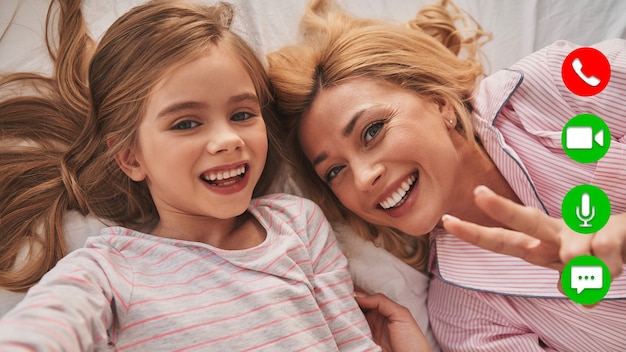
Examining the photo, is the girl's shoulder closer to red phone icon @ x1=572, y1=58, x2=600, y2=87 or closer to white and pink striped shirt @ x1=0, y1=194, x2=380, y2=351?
white and pink striped shirt @ x1=0, y1=194, x2=380, y2=351

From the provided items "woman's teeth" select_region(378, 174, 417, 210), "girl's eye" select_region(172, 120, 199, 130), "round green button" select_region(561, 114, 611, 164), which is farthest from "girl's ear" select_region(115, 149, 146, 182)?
"round green button" select_region(561, 114, 611, 164)

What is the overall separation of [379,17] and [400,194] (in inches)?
20.4

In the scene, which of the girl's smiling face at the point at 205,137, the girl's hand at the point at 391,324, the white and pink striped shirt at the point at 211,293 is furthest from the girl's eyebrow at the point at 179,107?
the girl's hand at the point at 391,324

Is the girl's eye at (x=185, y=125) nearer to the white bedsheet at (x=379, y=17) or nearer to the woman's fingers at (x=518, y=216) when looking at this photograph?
the white bedsheet at (x=379, y=17)

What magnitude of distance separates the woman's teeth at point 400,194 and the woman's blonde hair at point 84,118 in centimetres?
27

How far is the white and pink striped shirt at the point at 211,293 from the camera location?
791mm

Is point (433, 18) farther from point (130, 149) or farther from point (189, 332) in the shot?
point (189, 332)

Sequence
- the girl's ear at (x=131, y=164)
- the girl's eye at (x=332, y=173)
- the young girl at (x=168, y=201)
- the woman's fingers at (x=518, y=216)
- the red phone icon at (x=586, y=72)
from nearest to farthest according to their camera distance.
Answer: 1. the woman's fingers at (x=518, y=216)
2. the red phone icon at (x=586, y=72)
3. the young girl at (x=168, y=201)
4. the girl's ear at (x=131, y=164)
5. the girl's eye at (x=332, y=173)

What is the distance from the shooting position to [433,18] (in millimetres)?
1318

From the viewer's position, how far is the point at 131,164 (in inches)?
39.5

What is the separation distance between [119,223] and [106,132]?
18 cm

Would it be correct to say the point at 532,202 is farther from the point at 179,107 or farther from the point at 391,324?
the point at 179,107

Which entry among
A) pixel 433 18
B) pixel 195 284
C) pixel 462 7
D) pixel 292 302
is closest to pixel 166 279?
pixel 195 284

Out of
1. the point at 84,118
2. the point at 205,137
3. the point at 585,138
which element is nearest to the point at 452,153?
the point at 585,138
